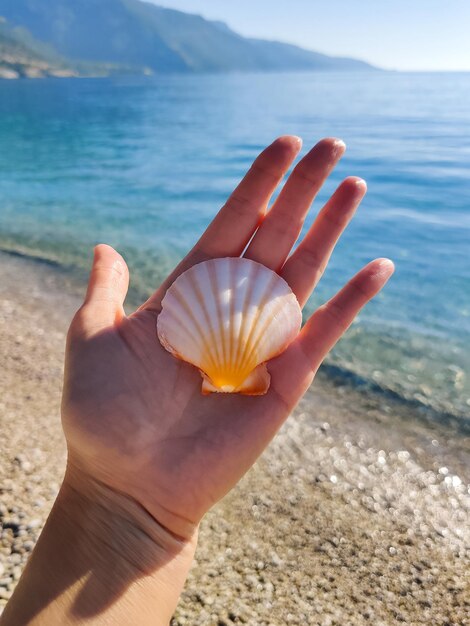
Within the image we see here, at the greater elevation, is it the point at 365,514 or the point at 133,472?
the point at 133,472

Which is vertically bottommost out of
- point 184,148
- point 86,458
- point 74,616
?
point 184,148

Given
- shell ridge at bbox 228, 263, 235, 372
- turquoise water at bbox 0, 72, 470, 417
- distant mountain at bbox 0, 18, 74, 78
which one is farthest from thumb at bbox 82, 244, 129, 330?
distant mountain at bbox 0, 18, 74, 78

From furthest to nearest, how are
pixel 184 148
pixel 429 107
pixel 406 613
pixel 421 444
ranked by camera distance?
pixel 429 107 < pixel 184 148 < pixel 421 444 < pixel 406 613

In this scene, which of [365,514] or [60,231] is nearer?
[365,514]

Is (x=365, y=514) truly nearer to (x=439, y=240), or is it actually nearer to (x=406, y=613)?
(x=406, y=613)

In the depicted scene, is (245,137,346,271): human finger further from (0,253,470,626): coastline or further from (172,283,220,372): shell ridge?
(0,253,470,626): coastline

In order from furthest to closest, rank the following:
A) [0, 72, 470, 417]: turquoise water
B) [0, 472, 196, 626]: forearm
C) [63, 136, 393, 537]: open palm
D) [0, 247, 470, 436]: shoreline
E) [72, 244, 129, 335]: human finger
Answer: [0, 72, 470, 417]: turquoise water
[0, 247, 470, 436]: shoreline
[72, 244, 129, 335]: human finger
[63, 136, 393, 537]: open palm
[0, 472, 196, 626]: forearm

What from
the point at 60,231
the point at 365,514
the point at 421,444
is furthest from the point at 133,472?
the point at 60,231

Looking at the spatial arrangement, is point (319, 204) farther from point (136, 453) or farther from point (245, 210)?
point (136, 453)
